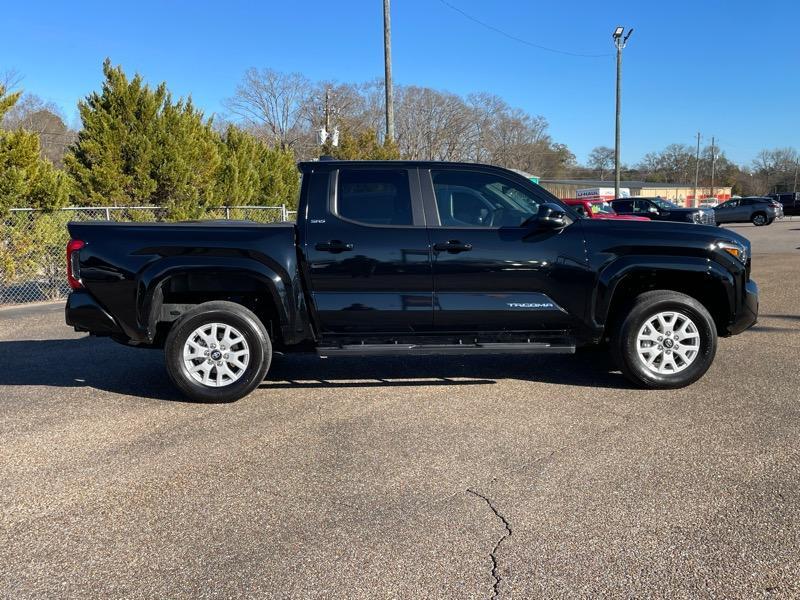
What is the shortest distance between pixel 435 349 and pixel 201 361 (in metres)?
1.92

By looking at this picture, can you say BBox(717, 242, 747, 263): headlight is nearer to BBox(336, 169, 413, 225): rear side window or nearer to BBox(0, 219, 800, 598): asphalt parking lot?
BBox(0, 219, 800, 598): asphalt parking lot

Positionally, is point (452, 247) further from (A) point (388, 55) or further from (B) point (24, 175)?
(A) point (388, 55)

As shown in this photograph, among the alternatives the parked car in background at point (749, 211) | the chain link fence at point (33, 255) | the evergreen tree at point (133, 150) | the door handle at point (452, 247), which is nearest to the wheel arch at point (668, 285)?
the door handle at point (452, 247)

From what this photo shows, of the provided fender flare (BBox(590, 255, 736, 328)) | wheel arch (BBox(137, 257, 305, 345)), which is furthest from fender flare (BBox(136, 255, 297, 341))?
fender flare (BBox(590, 255, 736, 328))

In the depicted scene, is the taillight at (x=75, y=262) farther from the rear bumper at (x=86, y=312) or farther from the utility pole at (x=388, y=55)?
the utility pole at (x=388, y=55)

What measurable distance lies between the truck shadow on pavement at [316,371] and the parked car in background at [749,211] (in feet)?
111

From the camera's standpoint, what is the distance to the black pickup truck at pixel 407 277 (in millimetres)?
5086

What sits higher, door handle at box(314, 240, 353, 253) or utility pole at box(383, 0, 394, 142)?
utility pole at box(383, 0, 394, 142)

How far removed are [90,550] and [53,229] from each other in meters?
10.2

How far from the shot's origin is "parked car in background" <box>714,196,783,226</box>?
34809mm

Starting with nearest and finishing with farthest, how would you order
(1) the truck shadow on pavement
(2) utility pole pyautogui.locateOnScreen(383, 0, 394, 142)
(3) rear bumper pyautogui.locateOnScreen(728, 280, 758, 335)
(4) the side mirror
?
(4) the side mirror < (3) rear bumper pyautogui.locateOnScreen(728, 280, 758, 335) < (1) the truck shadow on pavement < (2) utility pole pyautogui.locateOnScreen(383, 0, 394, 142)

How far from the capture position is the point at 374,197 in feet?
17.4

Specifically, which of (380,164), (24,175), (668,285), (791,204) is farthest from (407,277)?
(791,204)

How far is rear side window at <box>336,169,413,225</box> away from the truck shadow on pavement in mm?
1509
